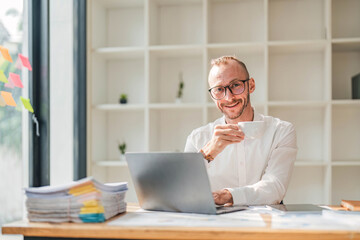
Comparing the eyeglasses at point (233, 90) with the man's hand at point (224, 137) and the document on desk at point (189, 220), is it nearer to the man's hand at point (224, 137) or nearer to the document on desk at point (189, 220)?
the man's hand at point (224, 137)

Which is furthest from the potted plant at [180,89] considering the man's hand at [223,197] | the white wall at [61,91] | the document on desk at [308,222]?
the document on desk at [308,222]

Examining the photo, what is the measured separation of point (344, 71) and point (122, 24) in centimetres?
182

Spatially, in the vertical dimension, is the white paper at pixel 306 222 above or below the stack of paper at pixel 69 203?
below

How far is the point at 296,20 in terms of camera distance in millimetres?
3596

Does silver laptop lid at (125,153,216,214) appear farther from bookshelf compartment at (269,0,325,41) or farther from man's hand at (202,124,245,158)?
bookshelf compartment at (269,0,325,41)

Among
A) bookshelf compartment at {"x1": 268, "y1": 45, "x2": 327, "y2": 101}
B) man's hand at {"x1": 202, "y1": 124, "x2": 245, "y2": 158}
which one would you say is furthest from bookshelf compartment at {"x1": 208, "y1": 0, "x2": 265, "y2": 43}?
man's hand at {"x1": 202, "y1": 124, "x2": 245, "y2": 158}

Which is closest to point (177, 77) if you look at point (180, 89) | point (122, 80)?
point (180, 89)

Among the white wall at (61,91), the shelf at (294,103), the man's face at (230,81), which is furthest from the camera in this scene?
the shelf at (294,103)

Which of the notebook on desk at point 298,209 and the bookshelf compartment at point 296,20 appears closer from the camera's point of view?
the notebook on desk at point 298,209

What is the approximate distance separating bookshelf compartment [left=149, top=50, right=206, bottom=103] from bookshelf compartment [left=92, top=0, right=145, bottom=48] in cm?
28

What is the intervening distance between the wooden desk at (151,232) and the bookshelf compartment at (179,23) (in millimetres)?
2544

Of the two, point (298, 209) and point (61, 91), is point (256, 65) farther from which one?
point (298, 209)

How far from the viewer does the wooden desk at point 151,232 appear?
1.18m

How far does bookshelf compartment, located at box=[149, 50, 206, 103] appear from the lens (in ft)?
12.1
